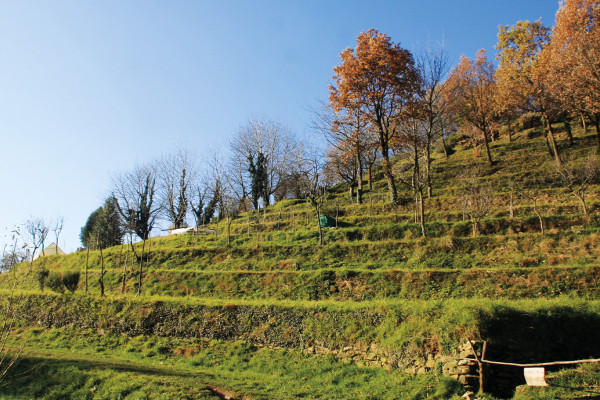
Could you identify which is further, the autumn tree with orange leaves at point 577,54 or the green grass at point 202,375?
the autumn tree with orange leaves at point 577,54

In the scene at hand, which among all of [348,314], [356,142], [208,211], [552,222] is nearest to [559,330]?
[348,314]

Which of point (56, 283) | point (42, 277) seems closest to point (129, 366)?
point (56, 283)

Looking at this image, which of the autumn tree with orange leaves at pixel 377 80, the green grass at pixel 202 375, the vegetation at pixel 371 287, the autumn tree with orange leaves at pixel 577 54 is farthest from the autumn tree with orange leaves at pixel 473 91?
the green grass at pixel 202 375

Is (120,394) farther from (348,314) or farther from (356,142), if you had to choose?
(356,142)

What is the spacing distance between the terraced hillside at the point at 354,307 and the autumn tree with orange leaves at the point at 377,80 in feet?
26.4

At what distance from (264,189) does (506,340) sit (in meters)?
40.1

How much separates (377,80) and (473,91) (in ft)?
74.3

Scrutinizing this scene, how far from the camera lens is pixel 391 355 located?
12484 millimetres

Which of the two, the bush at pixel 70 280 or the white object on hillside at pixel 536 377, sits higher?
the bush at pixel 70 280

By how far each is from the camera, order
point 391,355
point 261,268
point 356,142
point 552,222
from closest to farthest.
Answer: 1. point 391,355
2. point 552,222
3. point 261,268
4. point 356,142

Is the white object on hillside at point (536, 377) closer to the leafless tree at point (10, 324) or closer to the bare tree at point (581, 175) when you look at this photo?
the leafless tree at point (10, 324)

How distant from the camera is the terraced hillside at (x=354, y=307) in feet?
37.0

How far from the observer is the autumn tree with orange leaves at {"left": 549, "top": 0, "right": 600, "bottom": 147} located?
2305cm

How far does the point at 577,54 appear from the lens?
23.9m
